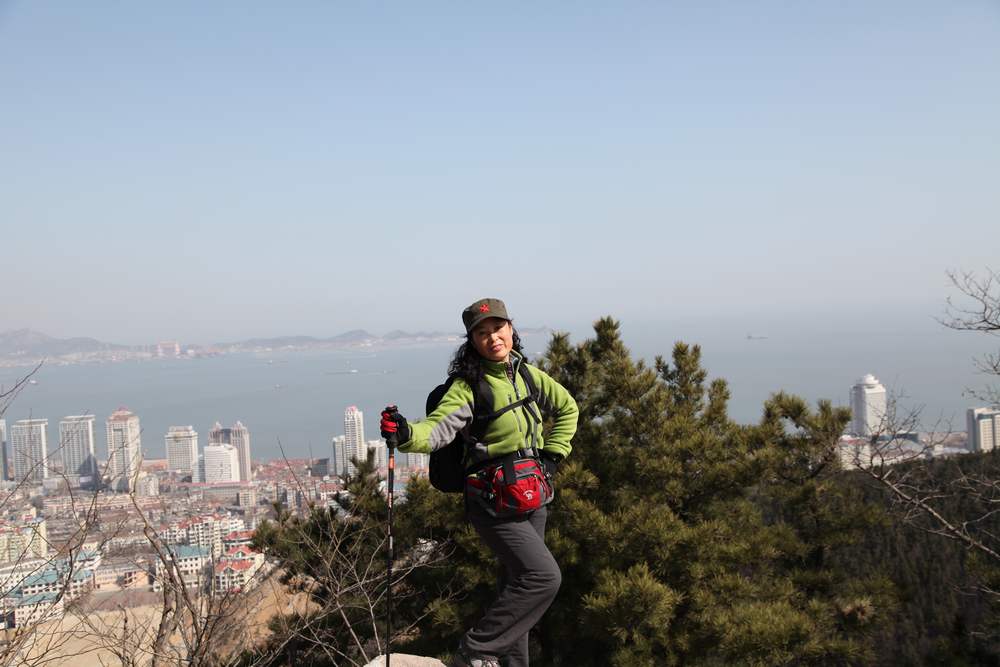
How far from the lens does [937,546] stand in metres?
16.1

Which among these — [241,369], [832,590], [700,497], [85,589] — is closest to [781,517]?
[832,590]

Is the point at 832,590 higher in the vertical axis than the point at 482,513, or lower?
lower

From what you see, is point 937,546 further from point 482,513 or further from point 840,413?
point 482,513

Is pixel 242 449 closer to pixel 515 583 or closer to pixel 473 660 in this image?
pixel 473 660

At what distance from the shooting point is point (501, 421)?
3.06 m

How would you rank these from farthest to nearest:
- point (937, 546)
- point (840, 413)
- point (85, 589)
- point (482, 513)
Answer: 1. point (937, 546)
2. point (840, 413)
3. point (85, 589)
4. point (482, 513)

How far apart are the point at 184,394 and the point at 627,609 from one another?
67.4 meters

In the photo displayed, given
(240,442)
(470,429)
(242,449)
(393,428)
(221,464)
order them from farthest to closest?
(240,442) → (242,449) → (221,464) → (470,429) → (393,428)

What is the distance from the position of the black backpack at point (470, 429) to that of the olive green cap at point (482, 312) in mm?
240

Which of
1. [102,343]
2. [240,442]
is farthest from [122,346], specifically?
[240,442]

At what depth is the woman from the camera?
9.95 feet

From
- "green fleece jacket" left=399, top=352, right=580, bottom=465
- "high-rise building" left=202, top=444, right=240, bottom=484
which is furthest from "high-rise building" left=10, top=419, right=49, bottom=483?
"high-rise building" left=202, top=444, right=240, bottom=484

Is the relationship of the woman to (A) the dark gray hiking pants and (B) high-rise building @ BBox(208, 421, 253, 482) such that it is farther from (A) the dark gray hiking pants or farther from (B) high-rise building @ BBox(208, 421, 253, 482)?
(B) high-rise building @ BBox(208, 421, 253, 482)

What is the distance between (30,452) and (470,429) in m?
2.97
